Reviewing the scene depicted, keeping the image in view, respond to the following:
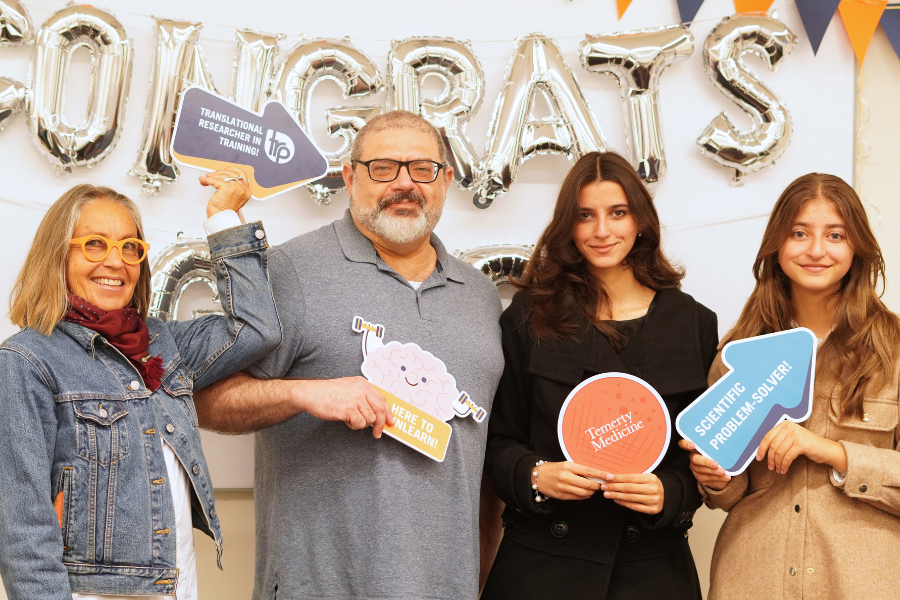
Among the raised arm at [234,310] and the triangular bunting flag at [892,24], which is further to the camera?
the triangular bunting flag at [892,24]

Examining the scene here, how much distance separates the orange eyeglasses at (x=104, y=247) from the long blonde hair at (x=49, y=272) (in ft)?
0.10

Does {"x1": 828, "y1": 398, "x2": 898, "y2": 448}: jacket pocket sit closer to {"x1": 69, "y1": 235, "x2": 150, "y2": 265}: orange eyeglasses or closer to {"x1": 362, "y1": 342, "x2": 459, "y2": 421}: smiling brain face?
{"x1": 362, "y1": 342, "x2": 459, "y2": 421}: smiling brain face

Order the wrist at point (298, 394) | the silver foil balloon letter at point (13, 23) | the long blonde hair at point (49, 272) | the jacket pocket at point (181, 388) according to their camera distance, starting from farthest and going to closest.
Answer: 1. the silver foil balloon letter at point (13, 23)
2. the wrist at point (298, 394)
3. the jacket pocket at point (181, 388)
4. the long blonde hair at point (49, 272)

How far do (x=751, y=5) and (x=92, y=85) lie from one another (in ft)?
7.50

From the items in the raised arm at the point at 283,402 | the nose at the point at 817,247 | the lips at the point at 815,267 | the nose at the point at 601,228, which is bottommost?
the raised arm at the point at 283,402

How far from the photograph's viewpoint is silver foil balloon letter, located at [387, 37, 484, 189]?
101 inches

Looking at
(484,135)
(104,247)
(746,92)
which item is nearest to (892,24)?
(746,92)

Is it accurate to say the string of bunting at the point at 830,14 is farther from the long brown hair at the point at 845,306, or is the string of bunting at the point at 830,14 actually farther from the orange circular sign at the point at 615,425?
the orange circular sign at the point at 615,425

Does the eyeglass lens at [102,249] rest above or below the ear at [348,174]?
below

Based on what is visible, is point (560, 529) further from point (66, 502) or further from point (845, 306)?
point (66, 502)

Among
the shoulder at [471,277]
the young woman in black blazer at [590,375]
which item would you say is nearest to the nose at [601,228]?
the young woman in black blazer at [590,375]

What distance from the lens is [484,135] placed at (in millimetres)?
2740

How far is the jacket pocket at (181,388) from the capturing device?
5.69 ft

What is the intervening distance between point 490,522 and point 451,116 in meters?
1.34
